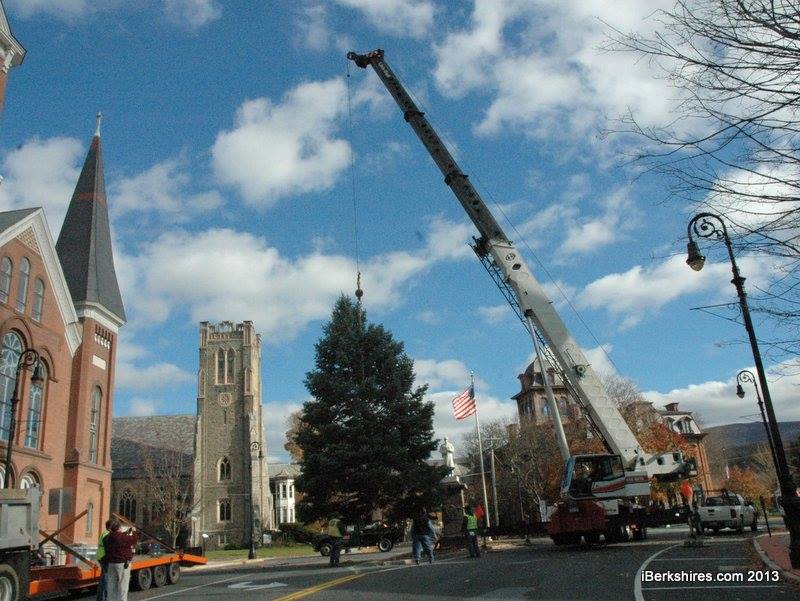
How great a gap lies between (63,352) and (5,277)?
5111 mm

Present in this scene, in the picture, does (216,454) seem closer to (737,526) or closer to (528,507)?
(528,507)

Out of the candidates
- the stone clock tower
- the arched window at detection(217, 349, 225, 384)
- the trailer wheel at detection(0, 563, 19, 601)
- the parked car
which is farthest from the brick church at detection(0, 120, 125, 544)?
the arched window at detection(217, 349, 225, 384)

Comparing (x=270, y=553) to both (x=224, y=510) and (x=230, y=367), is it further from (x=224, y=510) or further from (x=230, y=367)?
(x=230, y=367)

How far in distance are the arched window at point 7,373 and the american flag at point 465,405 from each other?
21.5 meters

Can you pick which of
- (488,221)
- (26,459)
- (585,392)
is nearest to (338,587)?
(585,392)

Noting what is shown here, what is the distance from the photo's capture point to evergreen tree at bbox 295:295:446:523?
29750mm

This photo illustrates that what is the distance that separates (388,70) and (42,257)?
18934 millimetres

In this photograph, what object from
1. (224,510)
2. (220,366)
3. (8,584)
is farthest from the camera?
(220,366)

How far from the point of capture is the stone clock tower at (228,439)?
67.3m

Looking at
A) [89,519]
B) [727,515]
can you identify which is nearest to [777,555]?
[727,515]

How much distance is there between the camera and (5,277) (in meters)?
28.5

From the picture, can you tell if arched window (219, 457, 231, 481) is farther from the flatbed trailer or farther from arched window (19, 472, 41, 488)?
the flatbed trailer

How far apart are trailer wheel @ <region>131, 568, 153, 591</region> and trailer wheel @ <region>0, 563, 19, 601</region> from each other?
4.58 meters

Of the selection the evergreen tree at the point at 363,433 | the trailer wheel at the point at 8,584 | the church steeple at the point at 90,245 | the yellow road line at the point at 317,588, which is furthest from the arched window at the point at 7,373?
the yellow road line at the point at 317,588
